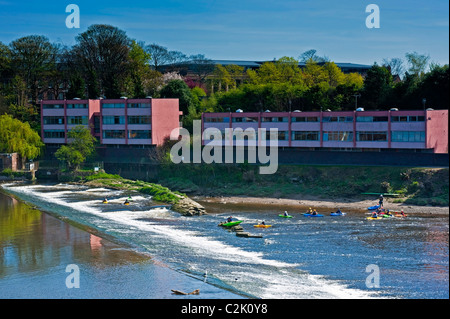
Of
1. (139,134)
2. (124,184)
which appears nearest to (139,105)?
(139,134)

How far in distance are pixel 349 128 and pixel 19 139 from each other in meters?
53.9

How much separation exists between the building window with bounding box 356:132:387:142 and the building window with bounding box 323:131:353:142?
117 cm

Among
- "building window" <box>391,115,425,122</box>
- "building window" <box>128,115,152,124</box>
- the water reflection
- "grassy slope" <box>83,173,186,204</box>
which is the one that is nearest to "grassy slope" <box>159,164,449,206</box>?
"grassy slope" <box>83,173,186,204</box>

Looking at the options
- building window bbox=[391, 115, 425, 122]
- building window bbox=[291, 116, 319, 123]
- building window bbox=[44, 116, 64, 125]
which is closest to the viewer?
building window bbox=[391, 115, 425, 122]

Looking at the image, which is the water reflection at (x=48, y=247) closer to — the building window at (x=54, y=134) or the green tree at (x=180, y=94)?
the building window at (x=54, y=134)

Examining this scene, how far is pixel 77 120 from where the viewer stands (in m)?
102

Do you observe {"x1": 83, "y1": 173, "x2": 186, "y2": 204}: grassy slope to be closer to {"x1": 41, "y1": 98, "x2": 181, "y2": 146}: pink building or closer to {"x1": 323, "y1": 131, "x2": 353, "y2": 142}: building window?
{"x1": 41, "y1": 98, "x2": 181, "y2": 146}: pink building

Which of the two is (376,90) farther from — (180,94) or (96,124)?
(96,124)

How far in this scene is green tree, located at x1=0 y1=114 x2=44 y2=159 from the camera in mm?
95938

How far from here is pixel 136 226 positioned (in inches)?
2191

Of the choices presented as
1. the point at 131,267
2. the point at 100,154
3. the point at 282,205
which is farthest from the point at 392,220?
the point at 100,154

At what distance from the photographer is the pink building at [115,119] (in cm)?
9494

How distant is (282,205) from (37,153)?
4894 centimetres

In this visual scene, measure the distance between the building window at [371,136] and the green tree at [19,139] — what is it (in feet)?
175
